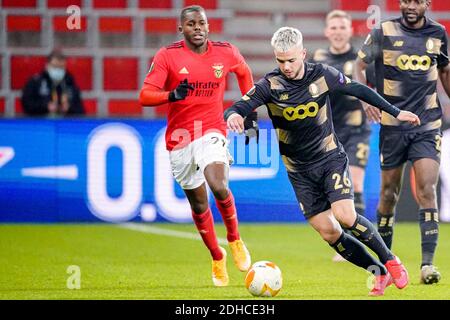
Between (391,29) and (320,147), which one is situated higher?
(391,29)

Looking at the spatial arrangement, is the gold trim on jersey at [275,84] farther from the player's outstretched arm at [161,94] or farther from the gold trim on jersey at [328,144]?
the player's outstretched arm at [161,94]

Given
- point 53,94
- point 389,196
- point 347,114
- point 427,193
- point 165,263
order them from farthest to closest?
1. point 53,94
2. point 347,114
3. point 165,263
4. point 389,196
5. point 427,193

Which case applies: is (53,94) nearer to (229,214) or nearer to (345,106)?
(345,106)

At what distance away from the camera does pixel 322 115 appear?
353 inches

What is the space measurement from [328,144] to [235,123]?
89cm

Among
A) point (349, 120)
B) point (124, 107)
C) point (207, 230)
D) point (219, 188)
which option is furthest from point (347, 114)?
point (124, 107)

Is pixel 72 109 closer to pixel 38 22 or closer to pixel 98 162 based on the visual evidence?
pixel 98 162

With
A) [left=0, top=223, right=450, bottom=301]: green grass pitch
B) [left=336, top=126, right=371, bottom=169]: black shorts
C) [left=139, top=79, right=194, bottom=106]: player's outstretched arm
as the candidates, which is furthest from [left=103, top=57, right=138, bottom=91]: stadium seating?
[left=139, top=79, right=194, bottom=106]: player's outstretched arm

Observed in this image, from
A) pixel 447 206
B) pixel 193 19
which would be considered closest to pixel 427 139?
pixel 193 19

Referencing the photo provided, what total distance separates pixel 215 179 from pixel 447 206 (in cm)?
Result: 643

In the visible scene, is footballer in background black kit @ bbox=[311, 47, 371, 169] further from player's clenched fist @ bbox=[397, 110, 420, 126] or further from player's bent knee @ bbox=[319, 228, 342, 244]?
player's clenched fist @ bbox=[397, 110, 420, 126]

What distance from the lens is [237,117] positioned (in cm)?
845

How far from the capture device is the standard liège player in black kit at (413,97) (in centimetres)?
993

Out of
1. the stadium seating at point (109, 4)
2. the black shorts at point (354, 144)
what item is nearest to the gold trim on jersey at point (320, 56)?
the black shorts at point (354, 144)
